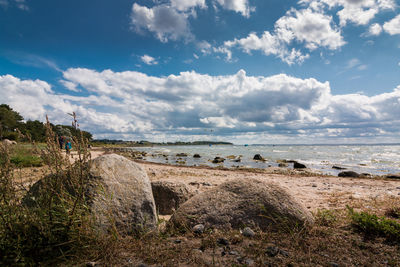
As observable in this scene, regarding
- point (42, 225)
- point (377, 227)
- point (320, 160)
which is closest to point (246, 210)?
point (377, 227)

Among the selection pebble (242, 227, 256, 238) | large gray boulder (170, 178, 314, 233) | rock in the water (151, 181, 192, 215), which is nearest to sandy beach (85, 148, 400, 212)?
large gray boulder (170, 178, 314, 233)

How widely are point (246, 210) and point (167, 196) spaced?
3018mm

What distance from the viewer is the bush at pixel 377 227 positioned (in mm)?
3641

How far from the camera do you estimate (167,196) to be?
21.9ft

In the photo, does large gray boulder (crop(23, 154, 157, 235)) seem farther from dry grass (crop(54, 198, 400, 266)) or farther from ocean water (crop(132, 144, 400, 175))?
ocean water (crop(132, 144, 400, 175))

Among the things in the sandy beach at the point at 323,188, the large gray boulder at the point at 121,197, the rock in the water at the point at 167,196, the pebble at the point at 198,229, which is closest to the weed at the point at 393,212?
the sandy beach at the point at 323,188

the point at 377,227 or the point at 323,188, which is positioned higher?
the point at 377,227

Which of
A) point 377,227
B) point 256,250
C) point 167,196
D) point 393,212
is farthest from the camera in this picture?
point 167,196

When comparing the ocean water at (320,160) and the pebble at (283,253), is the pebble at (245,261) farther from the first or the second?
the ocean water at (320,160)

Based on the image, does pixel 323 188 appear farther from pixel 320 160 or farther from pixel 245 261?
pixel 320 160

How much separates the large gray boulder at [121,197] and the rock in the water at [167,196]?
2219mm

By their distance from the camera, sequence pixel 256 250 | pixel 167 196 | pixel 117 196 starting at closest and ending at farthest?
pixel 256 250 < pixel 117 196 < pixel 167 196

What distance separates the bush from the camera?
11.9 feet

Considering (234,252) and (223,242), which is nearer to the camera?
(234,252)
